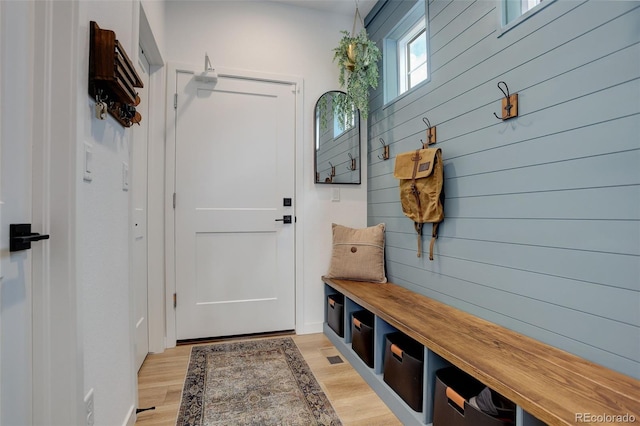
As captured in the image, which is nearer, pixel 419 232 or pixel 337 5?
pixel 419 232

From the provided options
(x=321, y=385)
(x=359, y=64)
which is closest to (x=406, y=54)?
(x=359, y=64)

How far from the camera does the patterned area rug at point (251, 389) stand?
1.60 meters

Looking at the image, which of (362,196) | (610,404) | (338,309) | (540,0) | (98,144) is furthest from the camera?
(362,196)

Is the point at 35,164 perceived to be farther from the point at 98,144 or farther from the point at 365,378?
the point at 365,378

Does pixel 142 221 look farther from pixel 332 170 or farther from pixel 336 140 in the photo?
pixel 336 140

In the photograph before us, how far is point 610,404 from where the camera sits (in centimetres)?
91

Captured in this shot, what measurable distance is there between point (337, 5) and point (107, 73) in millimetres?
2323

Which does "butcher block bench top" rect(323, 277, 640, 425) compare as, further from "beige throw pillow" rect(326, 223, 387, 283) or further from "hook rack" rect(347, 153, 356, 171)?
"hook rack" rect(347, 153, 356, 171)

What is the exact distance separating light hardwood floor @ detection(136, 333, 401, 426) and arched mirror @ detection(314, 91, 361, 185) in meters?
1.44

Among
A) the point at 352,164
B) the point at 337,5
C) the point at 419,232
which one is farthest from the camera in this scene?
the point at 352,164

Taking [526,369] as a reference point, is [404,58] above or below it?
above

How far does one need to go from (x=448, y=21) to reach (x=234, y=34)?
5.52 ft

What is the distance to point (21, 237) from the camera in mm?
841

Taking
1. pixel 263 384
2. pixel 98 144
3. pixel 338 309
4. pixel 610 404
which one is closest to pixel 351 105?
pixel 338 309
